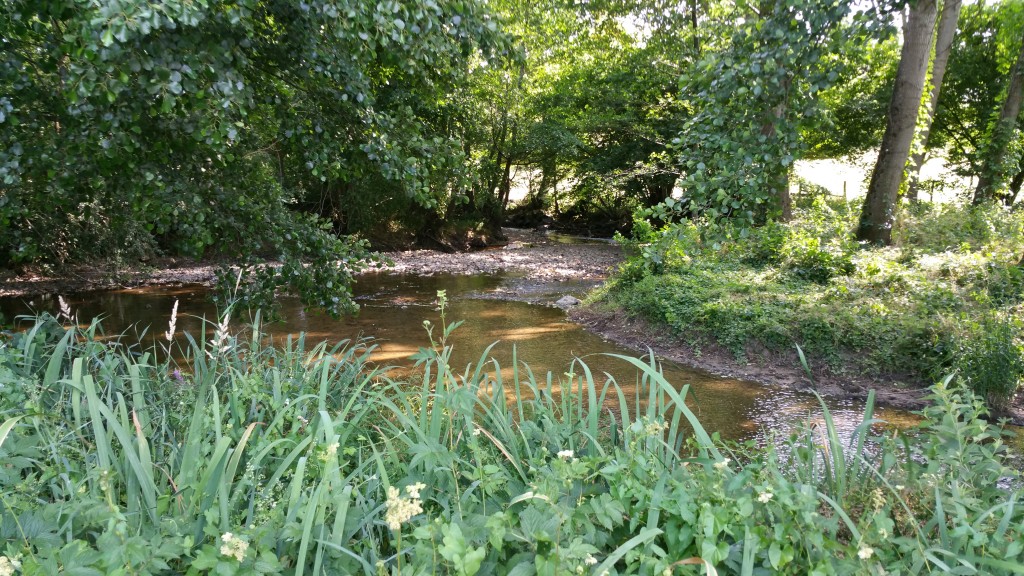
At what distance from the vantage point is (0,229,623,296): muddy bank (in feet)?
38.9

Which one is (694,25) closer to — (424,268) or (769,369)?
(424,268)

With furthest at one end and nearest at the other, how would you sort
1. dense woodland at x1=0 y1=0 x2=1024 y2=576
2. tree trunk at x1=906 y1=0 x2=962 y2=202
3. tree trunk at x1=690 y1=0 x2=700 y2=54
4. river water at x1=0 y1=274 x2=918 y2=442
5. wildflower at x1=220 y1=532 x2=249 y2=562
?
tree trunk at x1=690 y1=0 x2=700 y2=54
tree trunk at x1=906 y1=0 x2=962 y2=202
river water at x1=0 y1=274 x2=918 y2=442
dense woodland at x1=0 y1=0 x2=1024 y2=576
wildflower at x1=220 y1=532 x2=249 y2=562

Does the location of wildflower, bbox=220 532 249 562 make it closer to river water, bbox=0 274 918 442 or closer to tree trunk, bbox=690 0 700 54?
river water, bbox=0 274 918 442

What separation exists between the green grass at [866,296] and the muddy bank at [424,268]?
305cm

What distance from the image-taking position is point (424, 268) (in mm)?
14898

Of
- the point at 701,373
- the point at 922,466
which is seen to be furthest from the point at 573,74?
the point at 922,466

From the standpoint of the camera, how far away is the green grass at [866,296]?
604 cm

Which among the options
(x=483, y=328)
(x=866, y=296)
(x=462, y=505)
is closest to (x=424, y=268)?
(x=483, y=328)

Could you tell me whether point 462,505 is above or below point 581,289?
above

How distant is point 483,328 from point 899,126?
700 centimetres

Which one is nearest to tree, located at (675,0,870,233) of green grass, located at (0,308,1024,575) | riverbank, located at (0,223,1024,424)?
riverbank, located at (0,223,1024,424)

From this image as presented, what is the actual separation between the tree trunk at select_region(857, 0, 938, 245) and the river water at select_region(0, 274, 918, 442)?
490 cm

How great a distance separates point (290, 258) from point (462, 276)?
893 centimetres

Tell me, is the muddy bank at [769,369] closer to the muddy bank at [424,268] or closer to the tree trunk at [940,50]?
the muddy bank at [424,268]
